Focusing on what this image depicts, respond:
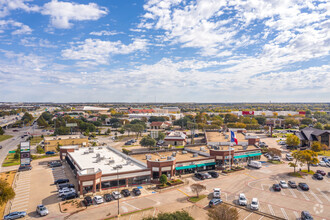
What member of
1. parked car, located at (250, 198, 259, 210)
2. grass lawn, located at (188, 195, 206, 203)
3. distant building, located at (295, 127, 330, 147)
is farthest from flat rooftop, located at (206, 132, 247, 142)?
parked car, located at (250, 198, 259, 210)

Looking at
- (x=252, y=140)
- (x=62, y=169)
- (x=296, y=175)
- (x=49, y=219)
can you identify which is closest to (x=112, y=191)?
(x=49, y=219)

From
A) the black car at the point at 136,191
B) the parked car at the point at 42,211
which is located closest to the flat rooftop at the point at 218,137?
the black car at the point at 136,191

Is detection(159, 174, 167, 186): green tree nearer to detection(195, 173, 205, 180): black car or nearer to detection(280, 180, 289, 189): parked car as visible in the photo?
detection(195, 173, 205, 180): black car

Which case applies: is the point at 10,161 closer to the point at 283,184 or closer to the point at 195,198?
the point at 195,198

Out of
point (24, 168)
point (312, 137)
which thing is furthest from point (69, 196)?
point (312, 137)

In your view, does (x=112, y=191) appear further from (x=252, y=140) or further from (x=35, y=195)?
(x=252, y=140)

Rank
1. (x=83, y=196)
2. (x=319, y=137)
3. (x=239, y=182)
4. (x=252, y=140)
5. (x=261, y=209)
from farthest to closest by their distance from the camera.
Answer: (x=319, y=137)
(x=252, y=140)
(x=239, y=182)
(x=83, y=196)
(x=261, y=209)
